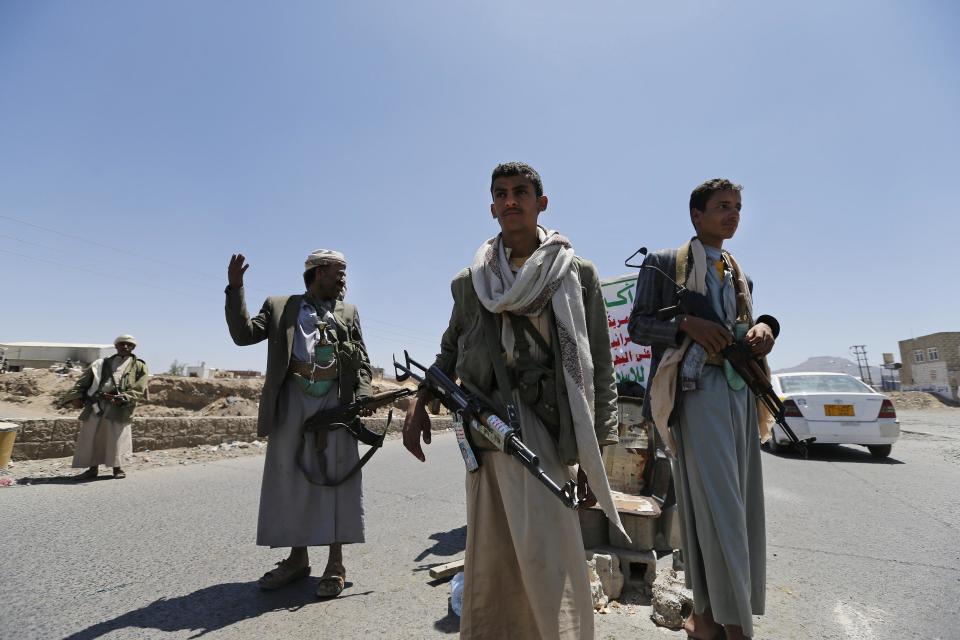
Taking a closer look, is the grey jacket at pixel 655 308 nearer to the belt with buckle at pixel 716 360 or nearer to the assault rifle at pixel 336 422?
the belt with buckle at pixel 716 360

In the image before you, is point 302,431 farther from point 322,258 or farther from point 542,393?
→ point 542,393

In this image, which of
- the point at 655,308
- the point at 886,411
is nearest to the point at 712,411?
the point at 655,308

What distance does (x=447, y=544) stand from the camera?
12.4 ft

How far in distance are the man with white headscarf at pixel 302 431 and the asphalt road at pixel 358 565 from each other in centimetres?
29

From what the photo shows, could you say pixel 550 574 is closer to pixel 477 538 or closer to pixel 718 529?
pixel 477 538

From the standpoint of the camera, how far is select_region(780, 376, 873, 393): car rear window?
28.7ft

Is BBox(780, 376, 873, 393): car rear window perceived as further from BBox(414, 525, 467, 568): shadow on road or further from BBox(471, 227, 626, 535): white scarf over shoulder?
BBox(471, 227, 626, 535): white scarf over shoulder

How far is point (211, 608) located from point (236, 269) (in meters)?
1.85

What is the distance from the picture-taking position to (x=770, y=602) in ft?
8.82

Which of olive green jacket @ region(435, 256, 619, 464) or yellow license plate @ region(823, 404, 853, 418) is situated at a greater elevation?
olive green jacket @ region(435, 256, 619, 464)

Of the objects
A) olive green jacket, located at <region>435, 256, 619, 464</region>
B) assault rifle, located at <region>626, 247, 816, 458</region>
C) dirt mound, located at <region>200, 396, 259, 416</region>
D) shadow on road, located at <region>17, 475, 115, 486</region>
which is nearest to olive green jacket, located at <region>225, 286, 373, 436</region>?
olive green jacket, located at <region>435, 256, 619, 464</region>

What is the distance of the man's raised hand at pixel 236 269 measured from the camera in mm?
2795

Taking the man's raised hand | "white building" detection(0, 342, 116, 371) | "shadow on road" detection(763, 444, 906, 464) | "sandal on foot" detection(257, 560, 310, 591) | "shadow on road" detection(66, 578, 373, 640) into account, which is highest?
"white building" detection(0, 342, 116, 371)

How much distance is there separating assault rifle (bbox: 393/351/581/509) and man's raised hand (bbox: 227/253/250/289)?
1.38 meters
